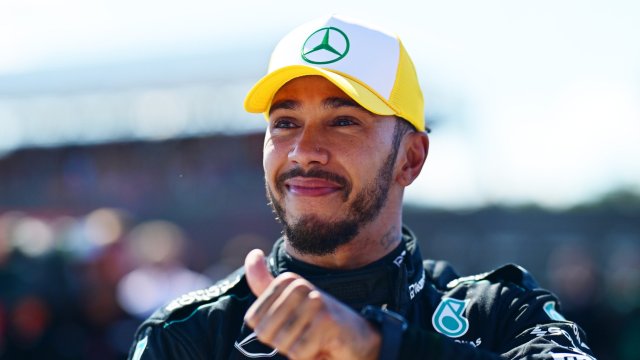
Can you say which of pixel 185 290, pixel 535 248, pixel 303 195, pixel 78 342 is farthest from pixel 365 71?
pixel 535 248

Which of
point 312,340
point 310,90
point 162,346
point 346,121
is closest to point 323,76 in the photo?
point 310,90

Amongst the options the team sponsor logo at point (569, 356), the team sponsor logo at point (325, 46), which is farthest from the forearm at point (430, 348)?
the team sponsor logo at point (325, 46)

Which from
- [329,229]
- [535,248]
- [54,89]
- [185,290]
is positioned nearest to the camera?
[329,229]

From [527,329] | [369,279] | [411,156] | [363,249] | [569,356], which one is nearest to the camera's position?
[569,356]

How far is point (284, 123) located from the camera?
2721mm

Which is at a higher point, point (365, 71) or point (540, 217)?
point (365, 71)

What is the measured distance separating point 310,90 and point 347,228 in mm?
458

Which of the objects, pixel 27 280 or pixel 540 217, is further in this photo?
pixel 540 217

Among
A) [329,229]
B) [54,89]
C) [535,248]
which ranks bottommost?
[535,248]

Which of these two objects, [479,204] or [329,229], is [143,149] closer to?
[479,204]

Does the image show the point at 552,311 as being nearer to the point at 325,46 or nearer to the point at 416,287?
the point at 416,287

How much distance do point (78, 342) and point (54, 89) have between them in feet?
34.8

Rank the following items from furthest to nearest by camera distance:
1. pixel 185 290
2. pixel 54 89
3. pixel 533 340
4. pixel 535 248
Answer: pixel 54 89, pixel 535 248, pixel 185 290, pixel 533 340

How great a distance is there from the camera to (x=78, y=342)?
735cm
